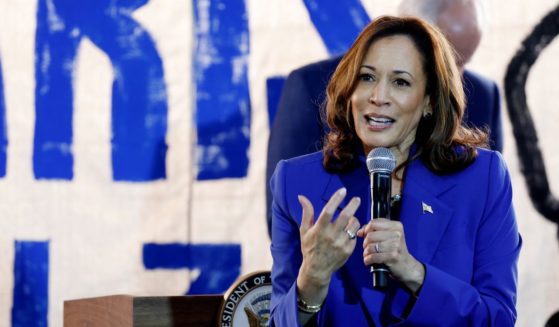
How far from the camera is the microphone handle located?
177 cm

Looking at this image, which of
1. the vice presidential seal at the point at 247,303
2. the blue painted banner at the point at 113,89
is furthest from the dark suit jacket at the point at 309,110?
the vice presidential seal at the point at 247,303

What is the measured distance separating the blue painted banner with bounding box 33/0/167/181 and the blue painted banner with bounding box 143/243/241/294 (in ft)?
0.93

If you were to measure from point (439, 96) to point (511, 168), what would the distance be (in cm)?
115

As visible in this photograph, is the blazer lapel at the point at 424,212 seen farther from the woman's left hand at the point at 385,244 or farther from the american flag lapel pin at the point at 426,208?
the woman's left hand at the point at 385,244

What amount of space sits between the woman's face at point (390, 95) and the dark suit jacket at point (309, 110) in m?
1.11

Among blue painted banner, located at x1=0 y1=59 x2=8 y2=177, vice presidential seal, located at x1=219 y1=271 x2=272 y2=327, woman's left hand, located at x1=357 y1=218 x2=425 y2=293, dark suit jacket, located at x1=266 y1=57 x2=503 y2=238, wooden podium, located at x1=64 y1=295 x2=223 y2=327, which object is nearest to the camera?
woman's left hand, located at x1=357 y1=218 x2=425 y2=293

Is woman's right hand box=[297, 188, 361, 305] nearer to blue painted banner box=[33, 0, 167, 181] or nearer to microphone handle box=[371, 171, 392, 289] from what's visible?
microphone handle box=[371, 171, 392, 289]

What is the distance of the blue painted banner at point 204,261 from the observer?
3.42 metres

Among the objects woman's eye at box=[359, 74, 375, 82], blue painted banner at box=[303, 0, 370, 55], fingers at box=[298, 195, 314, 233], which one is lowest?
fingers at box=[298, 195, 314, 233]

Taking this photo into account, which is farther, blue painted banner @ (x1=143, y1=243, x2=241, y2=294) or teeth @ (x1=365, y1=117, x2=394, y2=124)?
blue painted banner @ (x1=143, y1=243, x2=241, y2=294)

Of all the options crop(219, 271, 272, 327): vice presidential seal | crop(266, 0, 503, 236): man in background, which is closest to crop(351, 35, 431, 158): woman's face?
crop(219, 271, 272, 327): vice presidential seal

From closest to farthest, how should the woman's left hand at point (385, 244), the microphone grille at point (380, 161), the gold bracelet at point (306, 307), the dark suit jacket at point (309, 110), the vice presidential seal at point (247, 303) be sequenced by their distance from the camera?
the woman's left hand at point (385, 244), the microphone grille at point (380, 161), the gold bracelet at point (306, 307), the vice presidential seal at point (247, 303), the dark suit jacket at point (309, 110)

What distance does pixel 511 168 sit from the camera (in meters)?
3.26

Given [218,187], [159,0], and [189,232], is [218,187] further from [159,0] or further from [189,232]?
[159,0]
